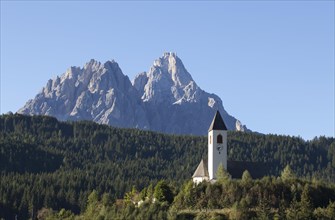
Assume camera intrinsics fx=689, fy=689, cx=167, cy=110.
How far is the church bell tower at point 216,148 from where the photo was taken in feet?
447

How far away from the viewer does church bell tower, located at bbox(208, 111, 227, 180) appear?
13638 cm

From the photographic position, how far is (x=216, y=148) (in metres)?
137

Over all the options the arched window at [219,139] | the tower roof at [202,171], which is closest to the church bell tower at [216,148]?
the arched window at [219,139]

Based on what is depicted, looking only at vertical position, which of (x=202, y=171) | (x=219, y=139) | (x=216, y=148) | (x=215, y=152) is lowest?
(x=202, y=171)

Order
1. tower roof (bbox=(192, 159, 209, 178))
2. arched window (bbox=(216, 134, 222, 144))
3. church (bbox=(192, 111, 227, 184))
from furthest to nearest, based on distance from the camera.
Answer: tower roof (bbox=(192, 159, 209, 178)) < arched window (bbox=(216, 134, 222, 144)) < church (bbox=(192, 111, 227, 184))

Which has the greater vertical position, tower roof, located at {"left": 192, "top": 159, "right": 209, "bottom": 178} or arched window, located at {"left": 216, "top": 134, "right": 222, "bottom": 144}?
arched window, located at {"left": 216, "top": 134, "right": 222, "bottom": 144}

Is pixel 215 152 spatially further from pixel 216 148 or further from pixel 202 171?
pixel 202 171

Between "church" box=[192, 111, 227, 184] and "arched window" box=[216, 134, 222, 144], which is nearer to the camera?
"church" box=[192, 111, 227, 184]

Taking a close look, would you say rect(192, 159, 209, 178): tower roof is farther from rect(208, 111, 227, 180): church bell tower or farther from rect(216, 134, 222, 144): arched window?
rect(216, 134, 222, 144): arched window

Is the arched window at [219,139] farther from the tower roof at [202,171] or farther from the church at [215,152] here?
the tower roof at [202,171]

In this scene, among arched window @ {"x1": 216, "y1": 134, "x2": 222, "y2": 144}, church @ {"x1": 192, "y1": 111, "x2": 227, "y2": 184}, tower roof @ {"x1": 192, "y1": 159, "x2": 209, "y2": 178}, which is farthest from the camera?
tower roof @ {"x1": 192, "y1": 159, "x2": 209, "y2": 178}

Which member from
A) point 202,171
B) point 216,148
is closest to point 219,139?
point 216,148

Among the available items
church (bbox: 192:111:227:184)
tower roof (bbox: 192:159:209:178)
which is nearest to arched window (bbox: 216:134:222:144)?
church (bbox: 192:111:227:184)

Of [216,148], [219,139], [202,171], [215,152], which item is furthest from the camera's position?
[202,171]
